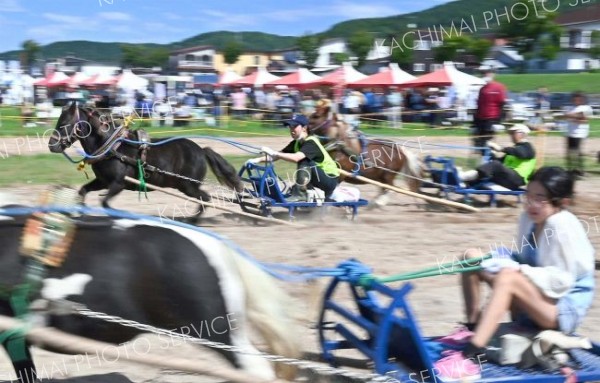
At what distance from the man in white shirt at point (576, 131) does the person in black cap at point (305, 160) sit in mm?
6692

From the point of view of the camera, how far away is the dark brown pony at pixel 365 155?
10.5 meters

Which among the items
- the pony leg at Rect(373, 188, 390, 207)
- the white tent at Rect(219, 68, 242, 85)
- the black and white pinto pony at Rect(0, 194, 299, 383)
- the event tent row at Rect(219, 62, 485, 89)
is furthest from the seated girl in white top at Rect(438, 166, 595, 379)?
the white tent at Rect(219, 68, 242, 85)

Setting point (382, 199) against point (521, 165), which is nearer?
point (521, 165)

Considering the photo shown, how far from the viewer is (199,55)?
106 m

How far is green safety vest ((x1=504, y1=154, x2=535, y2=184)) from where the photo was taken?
10492mm

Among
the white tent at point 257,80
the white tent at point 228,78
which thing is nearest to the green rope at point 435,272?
the white tent at point 257,80

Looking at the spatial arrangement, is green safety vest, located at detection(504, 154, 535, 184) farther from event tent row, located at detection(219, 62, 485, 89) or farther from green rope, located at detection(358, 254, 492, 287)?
event tent row, located at detection(219, 62, 485, 89)

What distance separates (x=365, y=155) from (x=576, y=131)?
207 inches

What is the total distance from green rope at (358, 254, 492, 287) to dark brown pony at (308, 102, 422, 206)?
6360 millimetres

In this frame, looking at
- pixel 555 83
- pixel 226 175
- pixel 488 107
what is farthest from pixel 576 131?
pixel 555 83

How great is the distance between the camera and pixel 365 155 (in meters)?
11.0

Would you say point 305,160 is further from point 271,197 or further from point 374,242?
point 374,242

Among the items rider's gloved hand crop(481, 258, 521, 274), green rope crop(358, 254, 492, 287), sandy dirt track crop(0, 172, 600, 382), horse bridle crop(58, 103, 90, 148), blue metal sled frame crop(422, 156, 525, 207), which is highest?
horse bridle crop(58, 103, 90, 148)

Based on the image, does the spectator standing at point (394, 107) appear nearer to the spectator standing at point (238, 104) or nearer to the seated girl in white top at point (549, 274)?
the spectator standing at point (238, 104)
